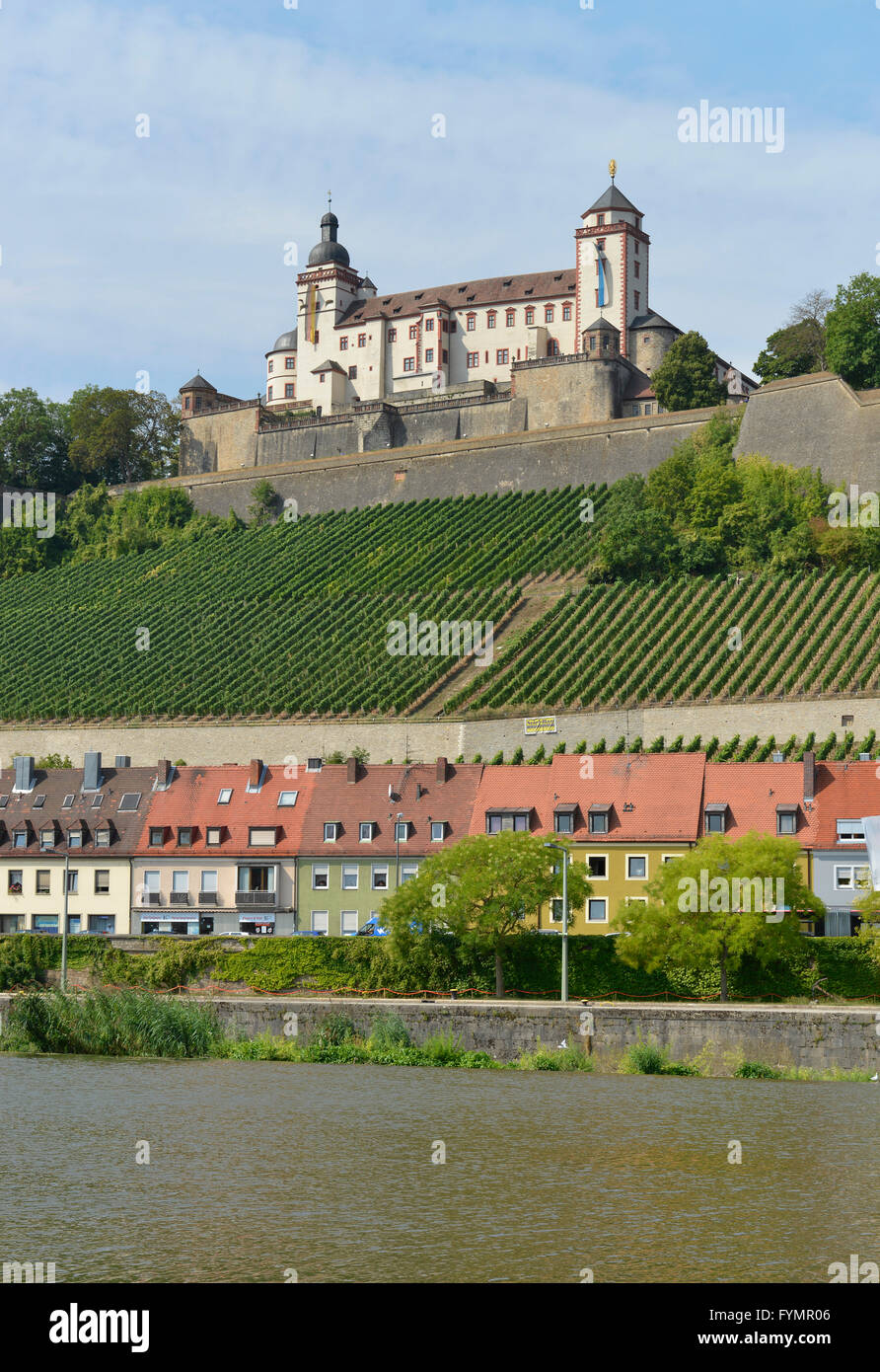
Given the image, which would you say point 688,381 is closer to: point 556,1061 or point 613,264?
point 613,264

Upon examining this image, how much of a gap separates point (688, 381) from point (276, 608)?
28.4 m

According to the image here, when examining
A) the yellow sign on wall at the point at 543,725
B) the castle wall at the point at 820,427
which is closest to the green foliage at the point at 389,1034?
the yellow sign on wall at the point at 543,725

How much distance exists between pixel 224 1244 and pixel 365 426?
3638 inches

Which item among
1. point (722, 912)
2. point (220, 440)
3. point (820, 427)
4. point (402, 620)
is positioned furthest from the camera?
point (220, 440)

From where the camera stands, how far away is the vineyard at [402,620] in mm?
70875

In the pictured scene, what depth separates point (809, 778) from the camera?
2026 inches

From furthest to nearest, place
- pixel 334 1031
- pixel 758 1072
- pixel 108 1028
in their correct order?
pixel 334 1031 < pixel 108 1028 < pixel 758 1072

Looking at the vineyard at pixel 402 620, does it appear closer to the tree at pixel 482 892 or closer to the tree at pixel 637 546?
the tree at pixel 637 546

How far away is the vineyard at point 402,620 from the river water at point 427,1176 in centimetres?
3404

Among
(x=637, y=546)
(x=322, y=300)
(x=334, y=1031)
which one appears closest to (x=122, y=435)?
(x=322, y=300)

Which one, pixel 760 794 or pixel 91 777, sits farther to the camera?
pixel 91 777

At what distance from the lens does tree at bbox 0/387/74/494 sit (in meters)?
126
